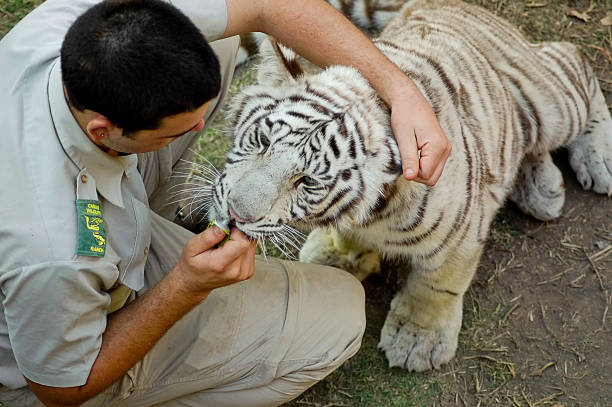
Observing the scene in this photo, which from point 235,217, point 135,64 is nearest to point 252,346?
point 235,217

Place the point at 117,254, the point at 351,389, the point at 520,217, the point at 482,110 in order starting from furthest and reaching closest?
the point at 520,217
the point at 351,389
the point at 482,110
the point at 117,254

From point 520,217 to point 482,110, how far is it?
0.87 m

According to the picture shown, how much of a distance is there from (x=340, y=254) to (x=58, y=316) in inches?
57.8

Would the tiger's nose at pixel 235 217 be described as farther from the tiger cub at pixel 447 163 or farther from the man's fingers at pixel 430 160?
the man's fingers at pixel 430 160

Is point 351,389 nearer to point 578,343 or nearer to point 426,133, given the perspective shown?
point 578,343

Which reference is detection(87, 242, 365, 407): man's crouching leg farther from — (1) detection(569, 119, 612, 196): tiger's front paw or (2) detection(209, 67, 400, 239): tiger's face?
(1) detection(569, 119, 612, 196): tiger's front paw

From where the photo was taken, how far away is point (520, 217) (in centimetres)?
314

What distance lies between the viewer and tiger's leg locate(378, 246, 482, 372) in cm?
259

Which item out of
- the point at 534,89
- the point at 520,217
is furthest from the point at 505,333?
the point at 534,89

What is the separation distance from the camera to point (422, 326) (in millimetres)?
2678

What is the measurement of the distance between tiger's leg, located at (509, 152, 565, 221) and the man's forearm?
1750mm

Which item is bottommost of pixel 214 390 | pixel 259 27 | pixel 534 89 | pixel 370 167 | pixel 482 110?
pixel 214 390

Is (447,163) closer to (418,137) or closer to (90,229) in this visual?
(418,137)

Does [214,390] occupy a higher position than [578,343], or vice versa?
[214,390]
